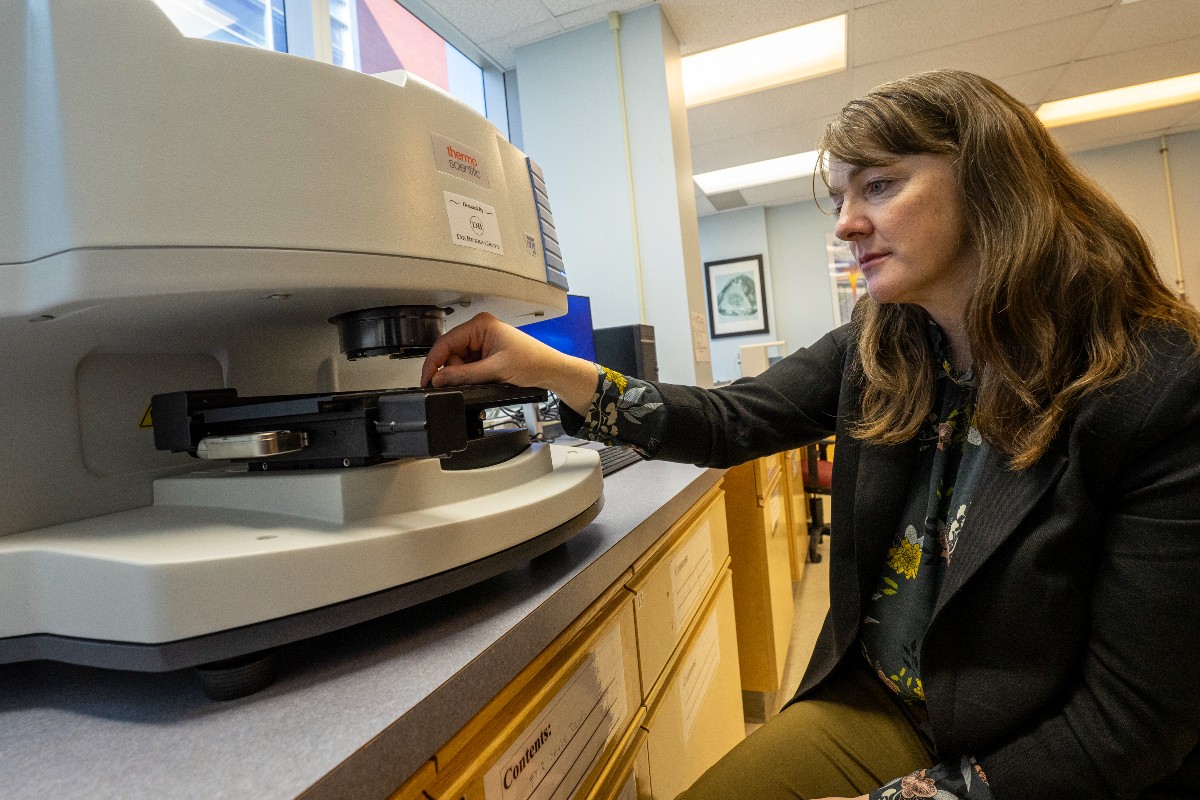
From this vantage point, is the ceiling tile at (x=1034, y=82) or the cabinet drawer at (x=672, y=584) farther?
the ceiling tile at (x=1034, y=82)

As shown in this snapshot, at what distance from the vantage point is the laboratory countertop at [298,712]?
0.34 metres

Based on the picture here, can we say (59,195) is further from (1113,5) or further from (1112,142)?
(1112,142)

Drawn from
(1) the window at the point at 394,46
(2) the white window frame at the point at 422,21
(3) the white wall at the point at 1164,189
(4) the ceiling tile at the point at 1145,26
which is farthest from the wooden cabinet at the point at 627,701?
(3) the white wall at the point at 1164,189

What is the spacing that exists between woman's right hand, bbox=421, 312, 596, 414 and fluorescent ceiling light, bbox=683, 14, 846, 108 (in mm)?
2468

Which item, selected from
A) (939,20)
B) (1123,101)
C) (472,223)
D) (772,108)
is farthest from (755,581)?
(1123,101)

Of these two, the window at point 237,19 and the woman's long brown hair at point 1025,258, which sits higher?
the window at point 237,19

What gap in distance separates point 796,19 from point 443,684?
2.82m

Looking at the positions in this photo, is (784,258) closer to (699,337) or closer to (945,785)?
(699,337)

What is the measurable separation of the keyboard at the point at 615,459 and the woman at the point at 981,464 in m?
0.32

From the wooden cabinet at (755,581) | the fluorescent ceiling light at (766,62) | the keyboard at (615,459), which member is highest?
the fluorescent ceiling light at (766,62)

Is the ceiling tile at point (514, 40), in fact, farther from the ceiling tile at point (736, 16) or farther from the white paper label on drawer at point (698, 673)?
the white paper label on drawer at point (698, 673)

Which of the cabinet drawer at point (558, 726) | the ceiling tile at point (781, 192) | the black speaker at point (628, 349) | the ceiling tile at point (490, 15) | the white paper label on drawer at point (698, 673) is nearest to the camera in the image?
the cabinet drawer at point (558, 726)

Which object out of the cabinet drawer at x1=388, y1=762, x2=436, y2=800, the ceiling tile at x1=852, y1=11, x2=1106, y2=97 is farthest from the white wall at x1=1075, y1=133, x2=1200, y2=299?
the cabinet drawer at x1=388, y1=762, x2=436, y2=800

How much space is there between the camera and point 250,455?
49 centimetres
